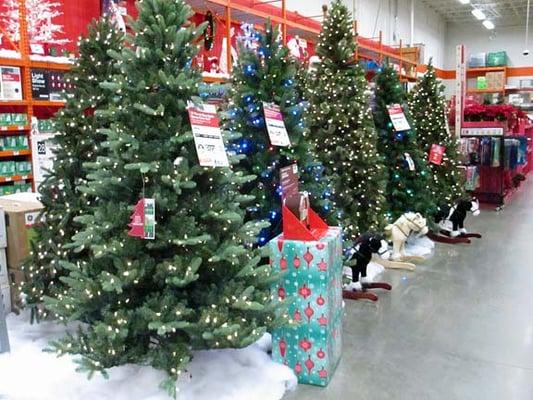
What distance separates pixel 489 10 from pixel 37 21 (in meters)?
15.4

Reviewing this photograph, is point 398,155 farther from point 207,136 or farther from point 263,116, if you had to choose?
point 207,136

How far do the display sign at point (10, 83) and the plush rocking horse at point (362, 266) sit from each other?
3.28m

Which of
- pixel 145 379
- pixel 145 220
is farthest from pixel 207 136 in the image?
pixel 145 379

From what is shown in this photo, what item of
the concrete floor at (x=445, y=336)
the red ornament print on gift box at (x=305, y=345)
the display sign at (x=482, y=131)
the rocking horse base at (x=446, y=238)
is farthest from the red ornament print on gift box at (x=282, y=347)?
the display sign at (x=482, y=131)

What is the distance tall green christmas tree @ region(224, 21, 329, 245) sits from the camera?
3.55 meters

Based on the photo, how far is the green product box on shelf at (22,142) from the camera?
4.70 meters

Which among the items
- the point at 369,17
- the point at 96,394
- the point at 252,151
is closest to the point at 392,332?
the point at 252,151

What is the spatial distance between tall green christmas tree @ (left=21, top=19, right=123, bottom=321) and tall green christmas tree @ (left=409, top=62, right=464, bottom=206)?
430cm

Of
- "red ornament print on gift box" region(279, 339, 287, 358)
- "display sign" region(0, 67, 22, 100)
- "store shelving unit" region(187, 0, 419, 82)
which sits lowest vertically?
"red ornament print on gift box" region(279, 339, 287, 358)

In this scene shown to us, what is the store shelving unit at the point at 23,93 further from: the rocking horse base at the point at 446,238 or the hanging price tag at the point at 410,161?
the rocking horse base at the point at 446,238

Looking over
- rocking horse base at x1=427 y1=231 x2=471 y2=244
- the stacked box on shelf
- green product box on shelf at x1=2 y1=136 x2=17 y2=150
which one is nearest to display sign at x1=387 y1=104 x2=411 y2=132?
rocking horse base at x1=427 y1=231 x2=471 y2=244

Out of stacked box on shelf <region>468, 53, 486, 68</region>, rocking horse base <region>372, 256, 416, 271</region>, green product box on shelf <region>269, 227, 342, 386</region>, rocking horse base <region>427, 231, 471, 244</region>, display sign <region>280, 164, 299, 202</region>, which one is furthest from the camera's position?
stacked box on shelf <region>468, 53, 486, 68</region>

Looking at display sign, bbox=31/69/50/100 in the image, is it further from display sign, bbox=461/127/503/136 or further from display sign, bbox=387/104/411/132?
display sign, bbox=461/127/503/136

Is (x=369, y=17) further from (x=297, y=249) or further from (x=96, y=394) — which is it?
(x=96, y=394)
